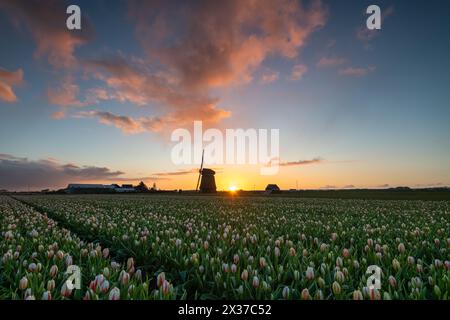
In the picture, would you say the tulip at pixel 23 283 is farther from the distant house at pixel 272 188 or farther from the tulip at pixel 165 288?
the distant house at pixel 272 188

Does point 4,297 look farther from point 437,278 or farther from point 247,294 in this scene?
point 437,278

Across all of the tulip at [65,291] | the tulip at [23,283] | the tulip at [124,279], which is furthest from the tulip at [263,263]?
the tulip at [23,283]

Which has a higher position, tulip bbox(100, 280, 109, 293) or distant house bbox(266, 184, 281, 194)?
tulip bbox(100, 280, 109, 293)

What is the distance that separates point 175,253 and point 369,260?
133 inches

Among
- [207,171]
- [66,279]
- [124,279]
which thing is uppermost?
[207,171]

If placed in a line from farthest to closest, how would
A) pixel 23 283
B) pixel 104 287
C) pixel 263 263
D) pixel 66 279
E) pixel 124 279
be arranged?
pixel 263 263 < pixel 66 279 < pixel 124 279 < pixel 23 283 < pixel 104 287

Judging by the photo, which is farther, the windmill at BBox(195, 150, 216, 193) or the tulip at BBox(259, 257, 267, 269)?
the windmill at BBox(195, 150, 216, 193)

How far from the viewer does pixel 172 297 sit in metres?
3.34

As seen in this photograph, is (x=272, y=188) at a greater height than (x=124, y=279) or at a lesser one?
lesser

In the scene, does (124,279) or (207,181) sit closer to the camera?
(124,279)

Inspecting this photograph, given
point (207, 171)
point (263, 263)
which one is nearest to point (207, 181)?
point (207, 171)

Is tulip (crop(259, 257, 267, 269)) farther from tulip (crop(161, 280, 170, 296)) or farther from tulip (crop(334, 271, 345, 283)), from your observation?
tulip (crop(161, 280, 170, 296))

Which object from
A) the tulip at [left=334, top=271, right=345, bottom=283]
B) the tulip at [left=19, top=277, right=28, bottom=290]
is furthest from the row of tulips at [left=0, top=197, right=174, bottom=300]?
the tulip at [left=334, top=271, right=345, bottom=283]

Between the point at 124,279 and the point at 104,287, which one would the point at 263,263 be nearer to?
the point at 124,279
